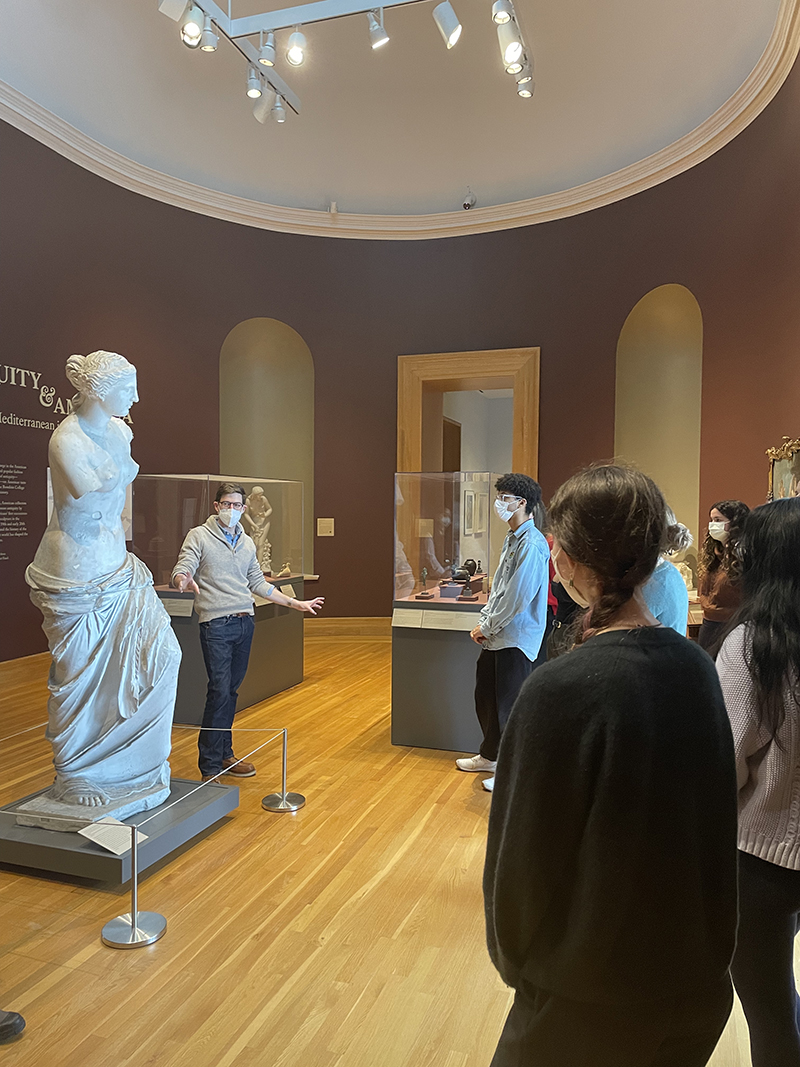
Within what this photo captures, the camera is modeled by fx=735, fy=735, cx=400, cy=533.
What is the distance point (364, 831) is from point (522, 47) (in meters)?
5.43

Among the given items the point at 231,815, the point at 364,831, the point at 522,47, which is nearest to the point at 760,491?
the point at 522,47

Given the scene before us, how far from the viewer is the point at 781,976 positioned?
1610mm

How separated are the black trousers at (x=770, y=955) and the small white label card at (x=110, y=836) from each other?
234 centimetres

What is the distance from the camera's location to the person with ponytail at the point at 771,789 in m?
1.58

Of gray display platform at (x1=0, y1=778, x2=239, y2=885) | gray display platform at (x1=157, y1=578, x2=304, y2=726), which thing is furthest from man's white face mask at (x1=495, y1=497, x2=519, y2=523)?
gray display platform at (x1=157, y1=578, x2=304, y2=726)

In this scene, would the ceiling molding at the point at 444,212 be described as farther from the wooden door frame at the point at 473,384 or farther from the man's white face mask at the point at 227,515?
the man's white face mask at the point at 227,515

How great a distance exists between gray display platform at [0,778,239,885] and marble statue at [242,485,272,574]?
325 cm

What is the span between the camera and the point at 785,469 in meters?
5.09

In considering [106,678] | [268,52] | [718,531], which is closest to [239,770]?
[106,678]

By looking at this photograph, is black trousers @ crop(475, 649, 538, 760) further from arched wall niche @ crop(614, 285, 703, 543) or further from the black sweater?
arched wall niche @ crop(614, 285, 703, 543)

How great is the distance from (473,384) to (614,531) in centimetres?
820

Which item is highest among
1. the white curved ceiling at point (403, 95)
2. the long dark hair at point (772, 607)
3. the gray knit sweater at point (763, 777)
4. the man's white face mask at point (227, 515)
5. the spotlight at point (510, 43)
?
the white curved ceiling at point (403, 95)

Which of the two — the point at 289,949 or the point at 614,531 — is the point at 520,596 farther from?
the point at 614,531

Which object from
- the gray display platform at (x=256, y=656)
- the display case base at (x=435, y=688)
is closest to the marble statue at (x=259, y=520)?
the gray display platform at (x=256, y=656)
